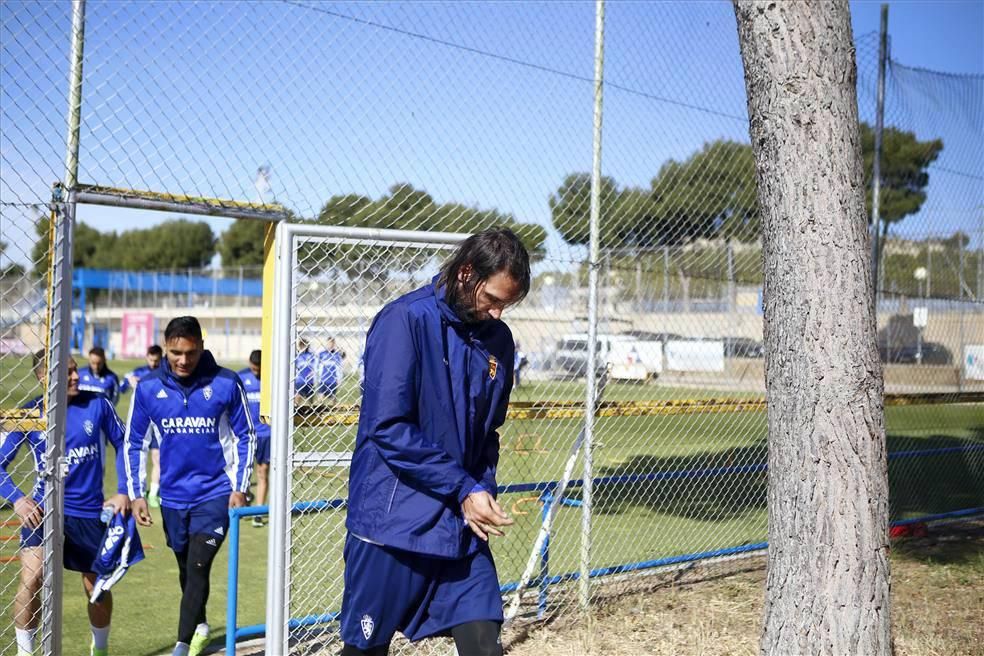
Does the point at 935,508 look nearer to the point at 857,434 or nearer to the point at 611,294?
the point at 611,294

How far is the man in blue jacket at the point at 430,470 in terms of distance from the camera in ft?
9.72

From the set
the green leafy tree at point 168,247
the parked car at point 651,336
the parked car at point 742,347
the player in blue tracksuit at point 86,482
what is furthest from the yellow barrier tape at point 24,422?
the green leafy tree at point 168,247

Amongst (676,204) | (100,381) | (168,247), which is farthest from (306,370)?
(168,247)

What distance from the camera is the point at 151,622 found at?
21.1 ft

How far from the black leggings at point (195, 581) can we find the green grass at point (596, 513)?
20.7 inches

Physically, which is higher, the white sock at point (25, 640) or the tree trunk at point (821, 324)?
the tree trunk at point (821, 324)

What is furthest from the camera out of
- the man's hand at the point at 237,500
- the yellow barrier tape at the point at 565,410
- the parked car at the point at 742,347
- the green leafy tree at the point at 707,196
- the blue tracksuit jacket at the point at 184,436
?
the parked car at the point at 742,347

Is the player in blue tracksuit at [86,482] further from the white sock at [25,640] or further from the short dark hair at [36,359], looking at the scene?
the short dark hair at [36,359]

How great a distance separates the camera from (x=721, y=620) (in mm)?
5582

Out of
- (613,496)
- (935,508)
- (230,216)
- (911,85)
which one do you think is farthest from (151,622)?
(911,85)

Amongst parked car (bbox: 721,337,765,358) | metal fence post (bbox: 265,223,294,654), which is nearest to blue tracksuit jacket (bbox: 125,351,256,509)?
metal fence post (bbox: 265,223,294,654)

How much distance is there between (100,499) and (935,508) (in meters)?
8.52

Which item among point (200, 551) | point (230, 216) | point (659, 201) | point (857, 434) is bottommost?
point (200, 551)

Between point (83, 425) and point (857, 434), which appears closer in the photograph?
point (857, 434)
